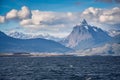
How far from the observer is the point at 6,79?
112875 mm

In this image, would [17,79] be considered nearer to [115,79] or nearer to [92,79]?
[92,79]

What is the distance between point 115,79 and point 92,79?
840cm

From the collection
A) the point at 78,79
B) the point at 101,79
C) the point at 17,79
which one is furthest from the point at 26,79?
the point at 101,79

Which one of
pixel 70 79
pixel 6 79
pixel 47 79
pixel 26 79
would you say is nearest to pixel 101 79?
pixel 70 79

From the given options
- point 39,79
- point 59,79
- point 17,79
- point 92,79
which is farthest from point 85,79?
point 17,79

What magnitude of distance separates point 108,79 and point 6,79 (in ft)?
124

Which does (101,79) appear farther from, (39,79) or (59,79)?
(39,79)

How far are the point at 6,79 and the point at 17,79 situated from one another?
4.05 meters

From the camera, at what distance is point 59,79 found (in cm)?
11338

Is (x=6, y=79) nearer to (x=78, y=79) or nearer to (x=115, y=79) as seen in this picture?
(x=78, y=79)

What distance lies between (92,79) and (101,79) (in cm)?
A: 342

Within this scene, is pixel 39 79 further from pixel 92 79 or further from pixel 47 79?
pixel 92 79

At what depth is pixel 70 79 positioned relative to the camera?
11350 centimetres

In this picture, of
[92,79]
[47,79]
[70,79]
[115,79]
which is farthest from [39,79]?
[115,79]
